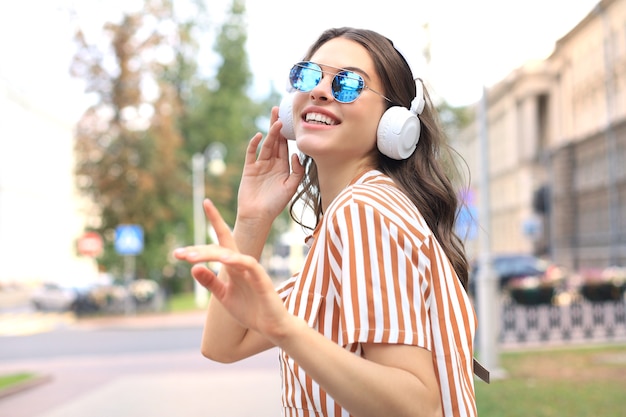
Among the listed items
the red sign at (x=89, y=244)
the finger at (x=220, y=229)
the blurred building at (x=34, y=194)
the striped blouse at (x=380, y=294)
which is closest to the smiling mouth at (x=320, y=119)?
the striped blouse at (x=380, y=294)

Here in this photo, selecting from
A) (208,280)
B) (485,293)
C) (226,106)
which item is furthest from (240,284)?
(226,106)

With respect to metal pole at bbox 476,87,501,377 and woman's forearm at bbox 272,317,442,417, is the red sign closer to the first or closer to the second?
metal pole at bbox 476,87,501,377

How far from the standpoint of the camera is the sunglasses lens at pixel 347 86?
1867 millimetres

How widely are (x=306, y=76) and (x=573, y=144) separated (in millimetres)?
55699

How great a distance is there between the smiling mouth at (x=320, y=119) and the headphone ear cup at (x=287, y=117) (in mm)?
233

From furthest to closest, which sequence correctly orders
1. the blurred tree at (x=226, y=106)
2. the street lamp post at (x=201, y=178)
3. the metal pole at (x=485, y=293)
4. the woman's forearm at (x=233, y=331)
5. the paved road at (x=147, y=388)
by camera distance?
1. the blurred tree at (x=226, y=106)
2. the street lamp post at (x=201, y=178)
3. the metal pole at (x=485, y=293)
4. the paved road at (x=147, y=388)
5. the woman's forearm at (x=233, y=331)

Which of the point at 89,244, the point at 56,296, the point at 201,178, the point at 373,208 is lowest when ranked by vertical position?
the point at 373,208

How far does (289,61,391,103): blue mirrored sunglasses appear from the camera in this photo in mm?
1869

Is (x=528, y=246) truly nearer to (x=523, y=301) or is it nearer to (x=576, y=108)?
(x=576, y=108)

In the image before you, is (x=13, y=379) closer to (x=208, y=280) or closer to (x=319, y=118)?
(x=319, y=118)

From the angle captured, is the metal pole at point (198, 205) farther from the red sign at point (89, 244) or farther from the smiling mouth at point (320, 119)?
the smiling mouth at point (320, 119)

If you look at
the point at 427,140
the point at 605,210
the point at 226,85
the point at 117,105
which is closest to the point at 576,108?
the point at 605,210

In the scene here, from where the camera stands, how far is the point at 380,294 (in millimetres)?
1506

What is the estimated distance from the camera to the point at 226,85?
137 ft
